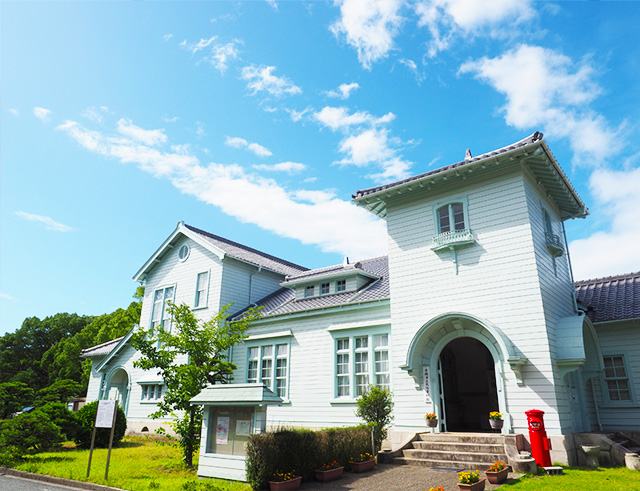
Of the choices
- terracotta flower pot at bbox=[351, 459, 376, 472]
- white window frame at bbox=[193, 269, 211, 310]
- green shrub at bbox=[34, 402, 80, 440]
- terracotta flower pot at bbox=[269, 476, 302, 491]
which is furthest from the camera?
white window frame at bbox=[193, 269, 211, 310]

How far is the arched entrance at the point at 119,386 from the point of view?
2476 centimetres

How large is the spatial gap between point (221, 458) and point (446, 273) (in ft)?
26.8

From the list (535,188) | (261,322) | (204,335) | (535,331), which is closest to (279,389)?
(261,322)

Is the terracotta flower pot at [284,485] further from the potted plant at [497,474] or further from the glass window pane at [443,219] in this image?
the glass window pane at [443,219]

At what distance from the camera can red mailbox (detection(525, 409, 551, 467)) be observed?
1023cm

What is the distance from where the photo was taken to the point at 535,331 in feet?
38.9

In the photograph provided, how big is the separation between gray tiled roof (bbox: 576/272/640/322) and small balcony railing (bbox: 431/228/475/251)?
5.50 m

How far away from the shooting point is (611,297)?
15.9 metres

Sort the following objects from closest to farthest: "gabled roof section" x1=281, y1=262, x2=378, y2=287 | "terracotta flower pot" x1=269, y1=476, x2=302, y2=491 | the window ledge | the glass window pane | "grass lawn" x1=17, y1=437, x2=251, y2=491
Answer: "terracotta flower pot" x1=269, y1=476, x2=302, y2=491
"grass lawn" x1=17, y1=437, x2=251, y2=491
the glass window pane
the window ledge
"gabled roof section" x1=281, y1=262, x2=378, y2=287

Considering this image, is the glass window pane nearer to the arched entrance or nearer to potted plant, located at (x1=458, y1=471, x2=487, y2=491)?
potted plant, located at (x1=458, y1=471, x2=487, y2=491)

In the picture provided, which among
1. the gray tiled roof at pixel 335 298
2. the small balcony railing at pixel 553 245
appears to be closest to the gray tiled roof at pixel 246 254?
the gray tiled roof at pixel 335 298

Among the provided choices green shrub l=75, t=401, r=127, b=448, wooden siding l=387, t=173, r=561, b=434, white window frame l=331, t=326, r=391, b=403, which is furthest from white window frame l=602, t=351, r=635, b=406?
green shrub l=75, t=401, r=127, b=448

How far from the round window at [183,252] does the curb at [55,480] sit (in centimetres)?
1260

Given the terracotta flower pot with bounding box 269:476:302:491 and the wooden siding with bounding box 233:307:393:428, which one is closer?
the terracotta flower pot with bounding box 269:476:302:491
